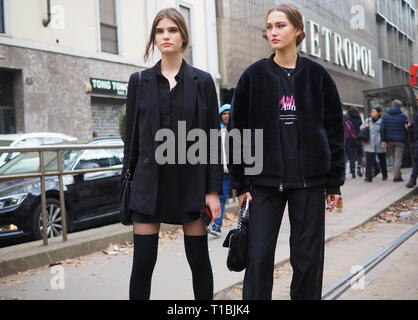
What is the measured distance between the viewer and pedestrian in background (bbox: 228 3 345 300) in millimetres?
2912

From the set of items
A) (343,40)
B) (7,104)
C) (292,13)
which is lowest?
(292,13)

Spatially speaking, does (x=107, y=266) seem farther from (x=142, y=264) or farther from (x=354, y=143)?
Result: (x=354, y=143)

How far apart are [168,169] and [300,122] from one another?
732 mm

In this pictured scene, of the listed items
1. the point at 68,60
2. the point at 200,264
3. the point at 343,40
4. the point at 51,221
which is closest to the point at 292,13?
the point at 200,264

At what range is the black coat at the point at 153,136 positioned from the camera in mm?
2828

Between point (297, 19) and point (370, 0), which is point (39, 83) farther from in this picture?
point (370, 0)

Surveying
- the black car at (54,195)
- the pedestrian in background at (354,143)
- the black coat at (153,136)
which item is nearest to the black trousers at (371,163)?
the pedestrian in background at (354,143)

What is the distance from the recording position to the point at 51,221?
6.48 metres

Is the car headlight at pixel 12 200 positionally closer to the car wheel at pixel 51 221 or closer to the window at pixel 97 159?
the car wheel at pixel 51 221

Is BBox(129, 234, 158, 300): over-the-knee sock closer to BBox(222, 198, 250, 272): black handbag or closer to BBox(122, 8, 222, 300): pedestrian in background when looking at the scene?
→ BBox(122, 8, 222, 300): pedestrian in background

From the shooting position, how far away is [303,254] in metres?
2.94

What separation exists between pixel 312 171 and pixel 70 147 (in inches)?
154

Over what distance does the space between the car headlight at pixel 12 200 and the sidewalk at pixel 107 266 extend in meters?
0.76
